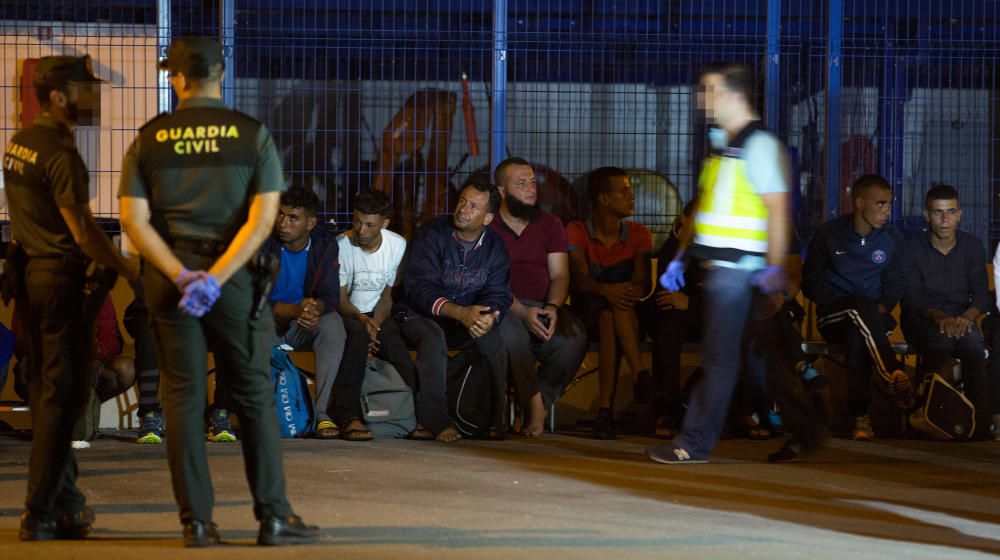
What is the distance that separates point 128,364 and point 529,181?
2.66 metres

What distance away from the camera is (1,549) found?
4.85 metres

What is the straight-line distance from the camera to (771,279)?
257 inches

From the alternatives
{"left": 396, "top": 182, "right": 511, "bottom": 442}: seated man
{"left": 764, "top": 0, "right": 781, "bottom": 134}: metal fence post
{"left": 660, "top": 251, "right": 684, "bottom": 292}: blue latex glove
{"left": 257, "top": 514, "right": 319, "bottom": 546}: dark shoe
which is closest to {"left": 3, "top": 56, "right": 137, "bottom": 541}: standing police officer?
{"left": 257, "top": 514, "right": 319, "bottom": 546}: dark shoe

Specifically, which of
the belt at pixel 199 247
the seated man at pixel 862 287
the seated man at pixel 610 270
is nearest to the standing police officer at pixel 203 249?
the belt at pixel 199 247

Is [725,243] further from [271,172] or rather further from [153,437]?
[153,437]

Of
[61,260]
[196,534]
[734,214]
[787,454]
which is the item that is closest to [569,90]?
[734,214]

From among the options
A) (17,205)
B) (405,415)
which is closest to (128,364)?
(405,415)

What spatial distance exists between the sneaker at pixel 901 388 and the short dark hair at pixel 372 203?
10.6ft

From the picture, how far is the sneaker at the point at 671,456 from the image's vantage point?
23.1 feet

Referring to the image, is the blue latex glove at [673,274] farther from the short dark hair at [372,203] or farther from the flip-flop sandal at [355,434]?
the short dark hair at [372,203]

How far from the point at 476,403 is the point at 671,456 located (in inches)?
65.0

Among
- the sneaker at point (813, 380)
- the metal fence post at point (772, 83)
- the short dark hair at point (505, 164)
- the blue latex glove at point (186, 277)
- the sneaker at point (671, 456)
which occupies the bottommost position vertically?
the sneaker at point (671, 456)

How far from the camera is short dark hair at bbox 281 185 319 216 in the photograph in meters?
8.45

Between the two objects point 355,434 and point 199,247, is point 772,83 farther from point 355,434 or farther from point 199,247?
point 199,247
